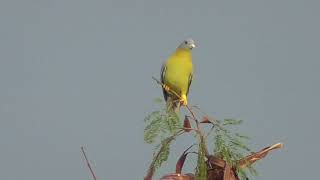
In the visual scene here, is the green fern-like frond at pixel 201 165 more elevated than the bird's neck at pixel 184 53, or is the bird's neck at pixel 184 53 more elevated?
the bird's neck at pixel 184 53

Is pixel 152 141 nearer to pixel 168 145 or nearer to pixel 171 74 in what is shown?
pixel 168 145

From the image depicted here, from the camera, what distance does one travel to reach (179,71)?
1.70 metres

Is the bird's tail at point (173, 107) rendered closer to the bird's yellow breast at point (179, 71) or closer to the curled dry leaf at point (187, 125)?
the curled dry leaf at point (187, 125)

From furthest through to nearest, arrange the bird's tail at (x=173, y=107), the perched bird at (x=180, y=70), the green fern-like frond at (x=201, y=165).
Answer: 1. the perched bird at (x=180, y=70)
2. the bird's tail at (x=173, y=107)
3. the green fern-like frond at (x=201, y=165)

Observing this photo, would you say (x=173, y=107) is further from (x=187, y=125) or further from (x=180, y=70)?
(x=180, y=70)

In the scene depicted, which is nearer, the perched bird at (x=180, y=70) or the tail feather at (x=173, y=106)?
the tail feather at (x=173, y=106)

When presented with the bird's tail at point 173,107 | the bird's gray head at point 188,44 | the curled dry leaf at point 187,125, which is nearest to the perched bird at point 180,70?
the bird's gray head at point 188,44

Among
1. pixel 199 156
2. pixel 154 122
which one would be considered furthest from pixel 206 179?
pixel 154 122

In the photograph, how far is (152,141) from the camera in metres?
0.72

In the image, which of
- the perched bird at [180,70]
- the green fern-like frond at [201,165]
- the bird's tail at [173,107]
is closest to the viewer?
the green fern-like frond at [201,165]

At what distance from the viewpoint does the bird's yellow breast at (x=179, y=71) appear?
5.50 ft

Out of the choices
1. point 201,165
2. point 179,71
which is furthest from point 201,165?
point 179,71

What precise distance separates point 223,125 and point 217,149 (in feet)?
0.12

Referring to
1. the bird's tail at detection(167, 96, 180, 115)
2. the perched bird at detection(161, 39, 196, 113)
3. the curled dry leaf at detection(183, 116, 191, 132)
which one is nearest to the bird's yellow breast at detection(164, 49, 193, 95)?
the perched bird at detection(161, 39, 196, 113)
